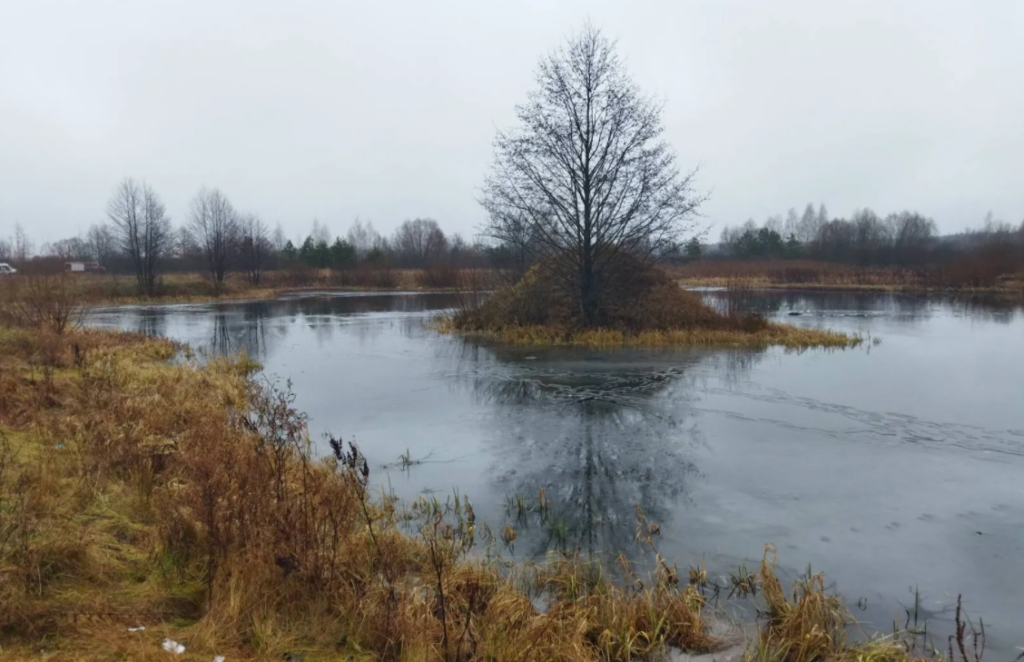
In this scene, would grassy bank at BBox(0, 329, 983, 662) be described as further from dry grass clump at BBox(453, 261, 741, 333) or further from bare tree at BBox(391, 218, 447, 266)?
bare tree at BBox(391, 218, 447, 266)

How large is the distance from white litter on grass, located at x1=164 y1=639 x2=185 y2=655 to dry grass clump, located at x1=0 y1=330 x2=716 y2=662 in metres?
0.05

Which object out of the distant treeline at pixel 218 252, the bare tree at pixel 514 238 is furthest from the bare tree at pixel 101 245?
the bare tree at pixel 514 238

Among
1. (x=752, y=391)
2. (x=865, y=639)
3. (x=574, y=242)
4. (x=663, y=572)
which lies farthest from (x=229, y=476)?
(x=574, y=242)

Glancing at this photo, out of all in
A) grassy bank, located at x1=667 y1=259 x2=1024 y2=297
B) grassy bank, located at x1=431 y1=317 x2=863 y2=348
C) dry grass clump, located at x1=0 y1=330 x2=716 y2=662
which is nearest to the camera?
dry grass clump, located at x1=0 y1=330 x2=716 y2=662

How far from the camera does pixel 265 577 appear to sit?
4.27 m

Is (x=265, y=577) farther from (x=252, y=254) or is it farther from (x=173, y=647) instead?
(x=252, y=254)

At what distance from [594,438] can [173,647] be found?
6173mm

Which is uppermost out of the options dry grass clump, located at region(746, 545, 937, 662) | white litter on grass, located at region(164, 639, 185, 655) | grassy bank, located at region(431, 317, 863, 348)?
grassy bank, located at region(431, 317, 863, 348)

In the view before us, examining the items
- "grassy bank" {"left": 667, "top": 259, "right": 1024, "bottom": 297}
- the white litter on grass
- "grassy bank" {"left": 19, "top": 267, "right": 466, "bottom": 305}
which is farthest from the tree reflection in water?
"grassy bank" {"left": 667, "top": 259, "right": 1024, "bottom": 297}

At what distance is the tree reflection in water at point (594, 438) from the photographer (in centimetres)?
628

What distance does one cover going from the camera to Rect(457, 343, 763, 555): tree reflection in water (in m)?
6.28

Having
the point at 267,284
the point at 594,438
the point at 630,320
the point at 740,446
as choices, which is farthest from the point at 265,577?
the point at 267,284

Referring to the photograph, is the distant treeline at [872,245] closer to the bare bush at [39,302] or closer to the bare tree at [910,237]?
the bare tree at [910,237]

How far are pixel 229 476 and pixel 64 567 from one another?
1290 mm
